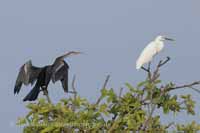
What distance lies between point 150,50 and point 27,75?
295 centimetres

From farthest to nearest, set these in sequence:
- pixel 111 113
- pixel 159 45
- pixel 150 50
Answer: pixel 159 45, pixel 150 50, pixel 111 113

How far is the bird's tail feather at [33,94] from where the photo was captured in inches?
271

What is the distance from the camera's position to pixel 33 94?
7168 mm

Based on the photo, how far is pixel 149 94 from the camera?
5871 mm

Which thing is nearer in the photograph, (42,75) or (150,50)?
(42,75)

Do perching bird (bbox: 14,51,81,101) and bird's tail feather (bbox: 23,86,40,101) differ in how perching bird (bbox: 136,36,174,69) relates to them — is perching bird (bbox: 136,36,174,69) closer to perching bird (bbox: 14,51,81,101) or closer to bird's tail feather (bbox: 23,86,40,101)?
perching bird (bbox: 14,51,81,101)

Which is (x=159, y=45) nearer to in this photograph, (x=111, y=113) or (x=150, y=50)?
(x=150, y=50)

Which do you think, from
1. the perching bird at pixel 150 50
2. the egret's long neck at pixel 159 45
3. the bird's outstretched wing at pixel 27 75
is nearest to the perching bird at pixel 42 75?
the bird's outstretched wing at pixel 27 75

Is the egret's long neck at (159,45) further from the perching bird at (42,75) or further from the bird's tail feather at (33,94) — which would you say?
the bird's tail feather at (33,94)

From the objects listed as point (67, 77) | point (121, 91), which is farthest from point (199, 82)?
point (67, 77)

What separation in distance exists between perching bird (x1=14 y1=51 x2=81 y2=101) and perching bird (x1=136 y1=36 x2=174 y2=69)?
5.14ft

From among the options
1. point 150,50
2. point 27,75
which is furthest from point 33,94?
point 150,50

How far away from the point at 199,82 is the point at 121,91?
807 millimetres

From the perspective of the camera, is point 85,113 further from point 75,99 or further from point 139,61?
point 139,61
